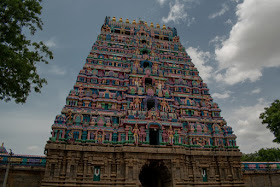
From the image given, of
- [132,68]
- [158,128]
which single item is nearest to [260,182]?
[158,128]

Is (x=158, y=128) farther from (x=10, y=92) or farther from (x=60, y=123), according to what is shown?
(x=10, y=92)

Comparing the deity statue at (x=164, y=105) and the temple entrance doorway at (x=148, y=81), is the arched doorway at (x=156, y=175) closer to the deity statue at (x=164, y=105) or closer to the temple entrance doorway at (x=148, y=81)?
the deity statue at (x=164, y=105)

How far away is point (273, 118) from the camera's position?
84.2 feet

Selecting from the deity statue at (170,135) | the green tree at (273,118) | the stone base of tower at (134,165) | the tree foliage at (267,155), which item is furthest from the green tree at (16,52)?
the tree foliage at (267,155)

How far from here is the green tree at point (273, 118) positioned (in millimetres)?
25688

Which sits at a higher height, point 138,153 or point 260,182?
point 138,153

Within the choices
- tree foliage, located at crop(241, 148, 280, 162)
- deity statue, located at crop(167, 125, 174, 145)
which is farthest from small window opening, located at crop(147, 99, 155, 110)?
tree foliage, located at crop(241, 148, 280, 162)

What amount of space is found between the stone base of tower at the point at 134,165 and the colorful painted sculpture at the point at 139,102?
1224 millimetres

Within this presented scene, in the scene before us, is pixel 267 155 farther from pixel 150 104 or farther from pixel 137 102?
pixel 137 102

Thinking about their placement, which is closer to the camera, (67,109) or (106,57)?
(67,109)

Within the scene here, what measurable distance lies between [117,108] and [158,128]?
20.4 feet

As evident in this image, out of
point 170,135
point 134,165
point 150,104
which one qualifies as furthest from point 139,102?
point 134,165

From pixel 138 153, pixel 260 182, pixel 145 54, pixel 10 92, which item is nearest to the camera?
pixel 10 92

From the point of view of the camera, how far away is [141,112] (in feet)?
89.1
